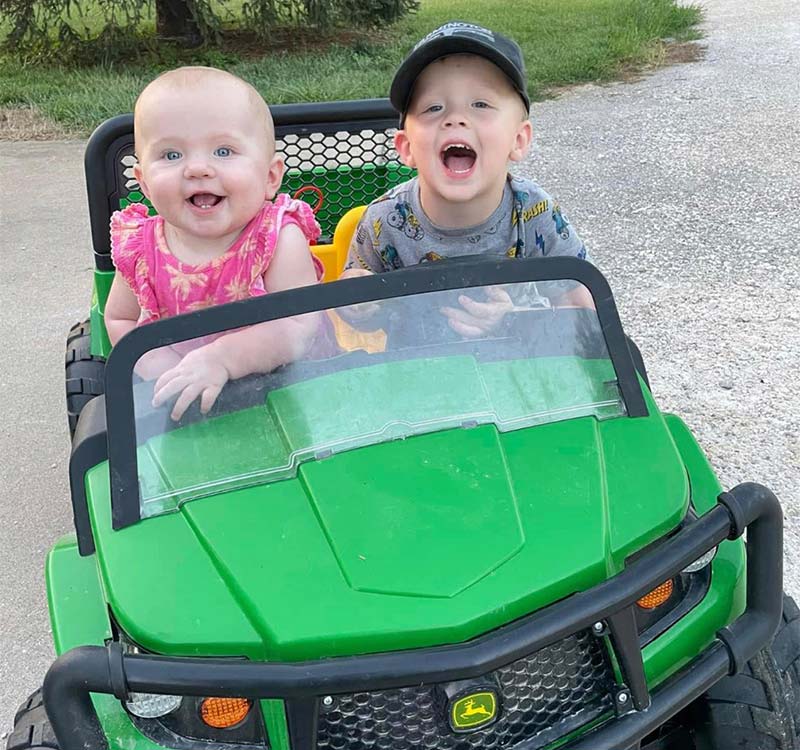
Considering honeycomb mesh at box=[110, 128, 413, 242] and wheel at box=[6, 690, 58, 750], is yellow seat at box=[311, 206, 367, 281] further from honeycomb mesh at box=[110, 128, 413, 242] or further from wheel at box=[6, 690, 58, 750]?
wheel at box=[6, 690, 58, 750]

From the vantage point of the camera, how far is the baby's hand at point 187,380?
5.36 ft

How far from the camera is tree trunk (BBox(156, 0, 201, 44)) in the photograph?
9.25 metres

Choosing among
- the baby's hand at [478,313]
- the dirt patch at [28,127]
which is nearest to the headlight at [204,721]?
the baby's hand at [478,313]

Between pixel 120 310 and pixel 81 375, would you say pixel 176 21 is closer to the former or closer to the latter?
pixel 81 375

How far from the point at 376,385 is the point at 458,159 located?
630mm

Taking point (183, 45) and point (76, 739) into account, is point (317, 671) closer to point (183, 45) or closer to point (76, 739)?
point (76, 739)

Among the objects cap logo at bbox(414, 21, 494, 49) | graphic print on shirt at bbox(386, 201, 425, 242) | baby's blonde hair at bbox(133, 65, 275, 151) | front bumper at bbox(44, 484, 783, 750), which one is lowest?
front bumper at bbox(44, 484, 783, 750)

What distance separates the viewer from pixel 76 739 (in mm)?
1269

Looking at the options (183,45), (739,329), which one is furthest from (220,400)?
(183,45)

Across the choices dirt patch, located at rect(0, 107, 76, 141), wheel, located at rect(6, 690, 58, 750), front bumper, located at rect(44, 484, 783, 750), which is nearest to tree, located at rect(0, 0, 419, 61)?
dirt patch, located at rect(0, 107, 76, 141)

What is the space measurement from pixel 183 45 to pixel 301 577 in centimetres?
888

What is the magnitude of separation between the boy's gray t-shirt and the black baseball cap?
287 millimetres

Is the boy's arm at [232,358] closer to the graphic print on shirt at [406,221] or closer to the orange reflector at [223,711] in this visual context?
the orange reflector at [223,711]

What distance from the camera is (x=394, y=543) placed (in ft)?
4.50
